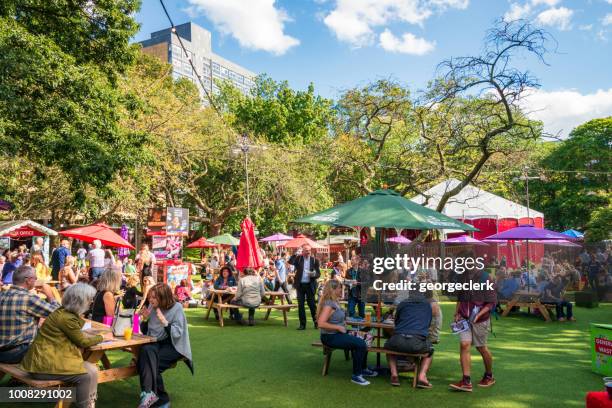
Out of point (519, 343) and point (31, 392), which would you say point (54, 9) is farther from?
point (519, 343)

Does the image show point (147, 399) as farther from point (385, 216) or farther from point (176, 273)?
point (176, 273)

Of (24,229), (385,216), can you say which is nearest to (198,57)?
(24,229)

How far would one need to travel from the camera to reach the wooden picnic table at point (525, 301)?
11922 millimetres

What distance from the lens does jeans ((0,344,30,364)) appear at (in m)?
4.81

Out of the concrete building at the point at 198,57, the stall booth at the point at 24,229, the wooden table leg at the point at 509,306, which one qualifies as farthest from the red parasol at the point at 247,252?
the concrete building at the point at 198,57

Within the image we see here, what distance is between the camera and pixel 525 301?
12312mm

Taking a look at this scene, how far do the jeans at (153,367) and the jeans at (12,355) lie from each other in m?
1.16

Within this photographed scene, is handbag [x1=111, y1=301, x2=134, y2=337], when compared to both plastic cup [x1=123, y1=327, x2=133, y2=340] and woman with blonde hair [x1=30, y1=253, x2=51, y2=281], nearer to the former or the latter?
plastic cup [x1=123, y1=327, x2=133, y2=340]

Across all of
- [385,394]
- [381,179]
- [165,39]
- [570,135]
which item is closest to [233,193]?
[381,179]

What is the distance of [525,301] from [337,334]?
8.04 metres

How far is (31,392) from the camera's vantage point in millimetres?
4492

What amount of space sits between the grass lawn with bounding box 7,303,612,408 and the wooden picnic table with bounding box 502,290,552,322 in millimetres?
2319

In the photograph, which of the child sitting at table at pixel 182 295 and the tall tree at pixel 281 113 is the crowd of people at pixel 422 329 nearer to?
the child sitting at table at pixel 182 295

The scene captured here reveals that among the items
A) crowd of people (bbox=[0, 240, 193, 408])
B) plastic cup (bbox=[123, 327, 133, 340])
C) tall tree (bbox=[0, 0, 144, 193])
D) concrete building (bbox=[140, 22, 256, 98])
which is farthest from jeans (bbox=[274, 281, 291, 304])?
concrete building (bbox=[140, 22, 256, 98])
